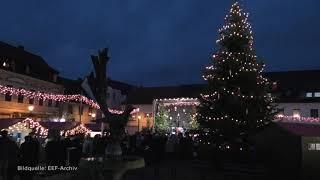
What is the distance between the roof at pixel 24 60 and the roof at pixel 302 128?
33.3m

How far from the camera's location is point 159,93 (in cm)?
6931

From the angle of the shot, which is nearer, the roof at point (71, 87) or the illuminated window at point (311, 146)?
the illuminated window at point (311, 146)

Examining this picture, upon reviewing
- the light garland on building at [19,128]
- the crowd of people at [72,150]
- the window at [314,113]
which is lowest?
the crowd of people at [72,150]

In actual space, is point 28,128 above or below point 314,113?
below

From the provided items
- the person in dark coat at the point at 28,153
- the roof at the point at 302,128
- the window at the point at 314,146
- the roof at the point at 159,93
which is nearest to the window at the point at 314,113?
the roof at the point at 159,93

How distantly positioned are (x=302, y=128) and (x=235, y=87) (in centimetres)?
770

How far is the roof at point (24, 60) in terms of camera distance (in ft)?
154

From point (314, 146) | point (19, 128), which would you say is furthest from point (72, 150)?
point (19, 128)

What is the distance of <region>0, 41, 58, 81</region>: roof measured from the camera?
47.0 meters

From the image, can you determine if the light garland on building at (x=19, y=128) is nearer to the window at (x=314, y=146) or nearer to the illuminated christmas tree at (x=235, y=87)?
the illuminated christmas tree at (x=235, y=87)

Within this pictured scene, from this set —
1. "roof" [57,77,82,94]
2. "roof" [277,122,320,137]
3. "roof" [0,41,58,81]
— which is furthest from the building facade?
"roof" [277,122,320,137]

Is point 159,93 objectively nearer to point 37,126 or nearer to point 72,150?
point 37,126

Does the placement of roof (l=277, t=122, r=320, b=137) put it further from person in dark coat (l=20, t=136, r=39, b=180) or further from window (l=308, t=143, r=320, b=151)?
person in dark coat (l=20, t=136, r=39, b=180)

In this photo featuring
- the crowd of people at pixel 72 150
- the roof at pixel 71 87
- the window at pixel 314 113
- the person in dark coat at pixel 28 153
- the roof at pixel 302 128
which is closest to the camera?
the person in dark coat at pixel 28 153
